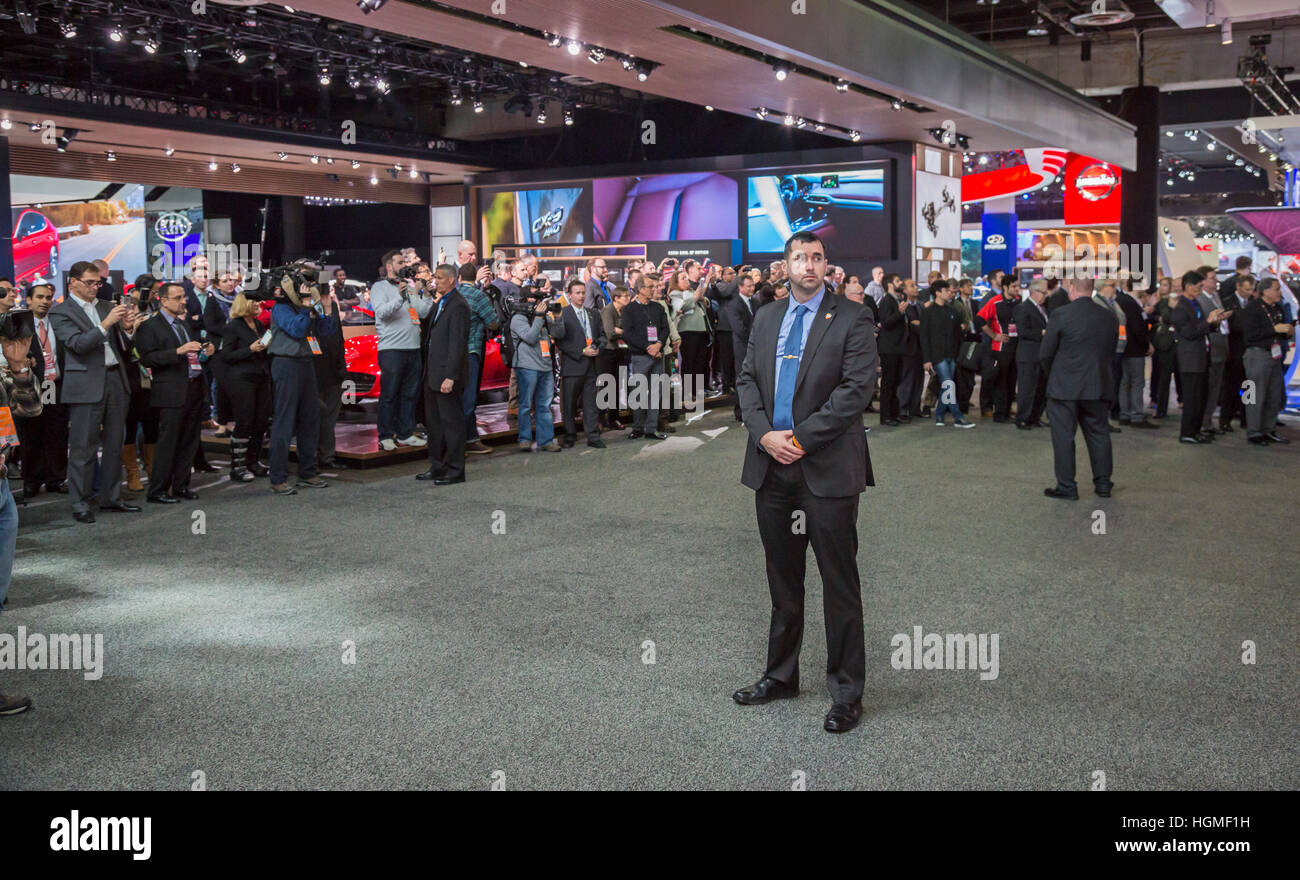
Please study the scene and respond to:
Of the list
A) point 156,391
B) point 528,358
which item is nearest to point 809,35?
point 528,358

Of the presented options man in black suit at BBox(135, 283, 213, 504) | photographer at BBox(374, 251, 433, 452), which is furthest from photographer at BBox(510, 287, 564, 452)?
man in black suit at BBox(135, 283, 213, 504)

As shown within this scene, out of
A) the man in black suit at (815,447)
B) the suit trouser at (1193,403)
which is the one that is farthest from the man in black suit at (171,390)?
the suit trouser at (1193,403)

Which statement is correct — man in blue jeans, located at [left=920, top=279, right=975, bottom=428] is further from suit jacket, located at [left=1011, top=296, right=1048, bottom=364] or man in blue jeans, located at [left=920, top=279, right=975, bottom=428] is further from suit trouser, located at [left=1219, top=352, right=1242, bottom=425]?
suit trouser, located at [left=1219, top=352, right=1242, bottom=425]

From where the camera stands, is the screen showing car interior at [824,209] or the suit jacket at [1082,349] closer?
the suit jacket at [1082,349]

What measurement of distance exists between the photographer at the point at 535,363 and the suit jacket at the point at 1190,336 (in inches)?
227

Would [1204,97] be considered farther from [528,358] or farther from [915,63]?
[528,358]

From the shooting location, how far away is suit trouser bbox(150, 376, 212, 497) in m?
7.73

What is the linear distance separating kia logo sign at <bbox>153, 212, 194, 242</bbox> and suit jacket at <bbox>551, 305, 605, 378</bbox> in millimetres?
17475

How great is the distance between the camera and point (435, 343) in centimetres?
837

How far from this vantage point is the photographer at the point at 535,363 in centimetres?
995

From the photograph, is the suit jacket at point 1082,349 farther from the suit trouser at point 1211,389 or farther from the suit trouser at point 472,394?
the suit trouser at point 472,394

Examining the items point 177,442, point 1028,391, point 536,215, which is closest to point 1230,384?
point 1028,391

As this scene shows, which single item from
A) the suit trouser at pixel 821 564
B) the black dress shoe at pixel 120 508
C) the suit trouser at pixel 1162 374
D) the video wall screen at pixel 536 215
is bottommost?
the black dress shoe at pixel 120 508
